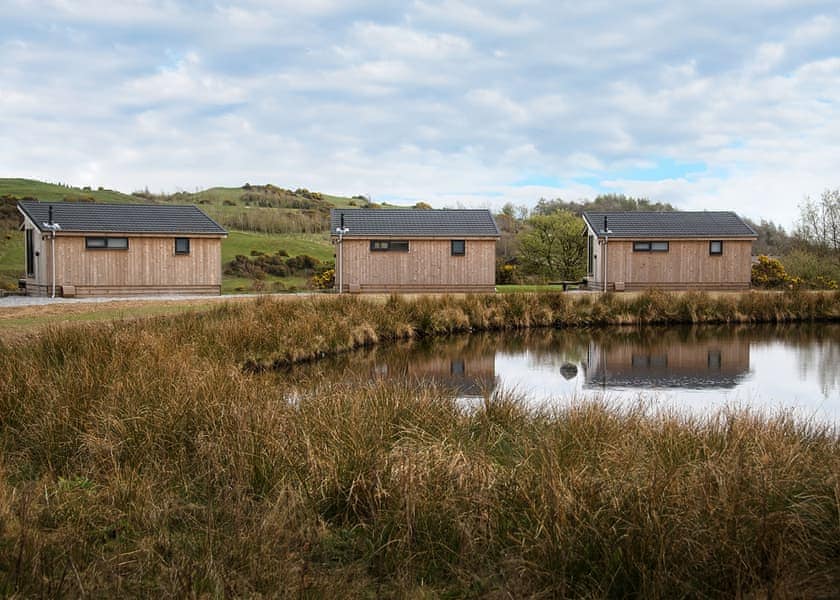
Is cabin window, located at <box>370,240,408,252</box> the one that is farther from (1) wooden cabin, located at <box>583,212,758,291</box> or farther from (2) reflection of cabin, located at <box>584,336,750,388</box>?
(2) reflection of cabin, located at <box>584,336,750,388</box>

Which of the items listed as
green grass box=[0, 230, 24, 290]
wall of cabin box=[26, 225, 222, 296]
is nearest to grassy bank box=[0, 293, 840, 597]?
wall of cabin box=[26, 225, 222, 296]

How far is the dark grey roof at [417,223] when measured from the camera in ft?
79.9

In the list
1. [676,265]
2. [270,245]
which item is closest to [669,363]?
[676,265]

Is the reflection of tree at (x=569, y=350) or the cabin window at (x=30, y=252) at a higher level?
the cabin window at (x=30, y=252)

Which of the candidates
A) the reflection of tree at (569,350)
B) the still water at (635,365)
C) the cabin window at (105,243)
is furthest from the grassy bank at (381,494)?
the cabin window at (105,243)

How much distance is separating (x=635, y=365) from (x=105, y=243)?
632 inches

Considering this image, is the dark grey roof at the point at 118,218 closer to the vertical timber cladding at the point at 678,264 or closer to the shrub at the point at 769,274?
the vertical timber cladding at the point at 678,264

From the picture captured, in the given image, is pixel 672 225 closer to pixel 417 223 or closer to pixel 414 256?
pixel 417 223

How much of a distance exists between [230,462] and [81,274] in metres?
19.4

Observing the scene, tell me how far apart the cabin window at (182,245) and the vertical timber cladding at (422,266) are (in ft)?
15.3

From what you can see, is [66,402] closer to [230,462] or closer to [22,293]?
[230,462]

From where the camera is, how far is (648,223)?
2603cm

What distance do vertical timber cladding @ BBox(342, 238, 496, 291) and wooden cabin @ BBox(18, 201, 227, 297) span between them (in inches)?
163

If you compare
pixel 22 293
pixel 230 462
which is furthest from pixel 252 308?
pixel 22 293
